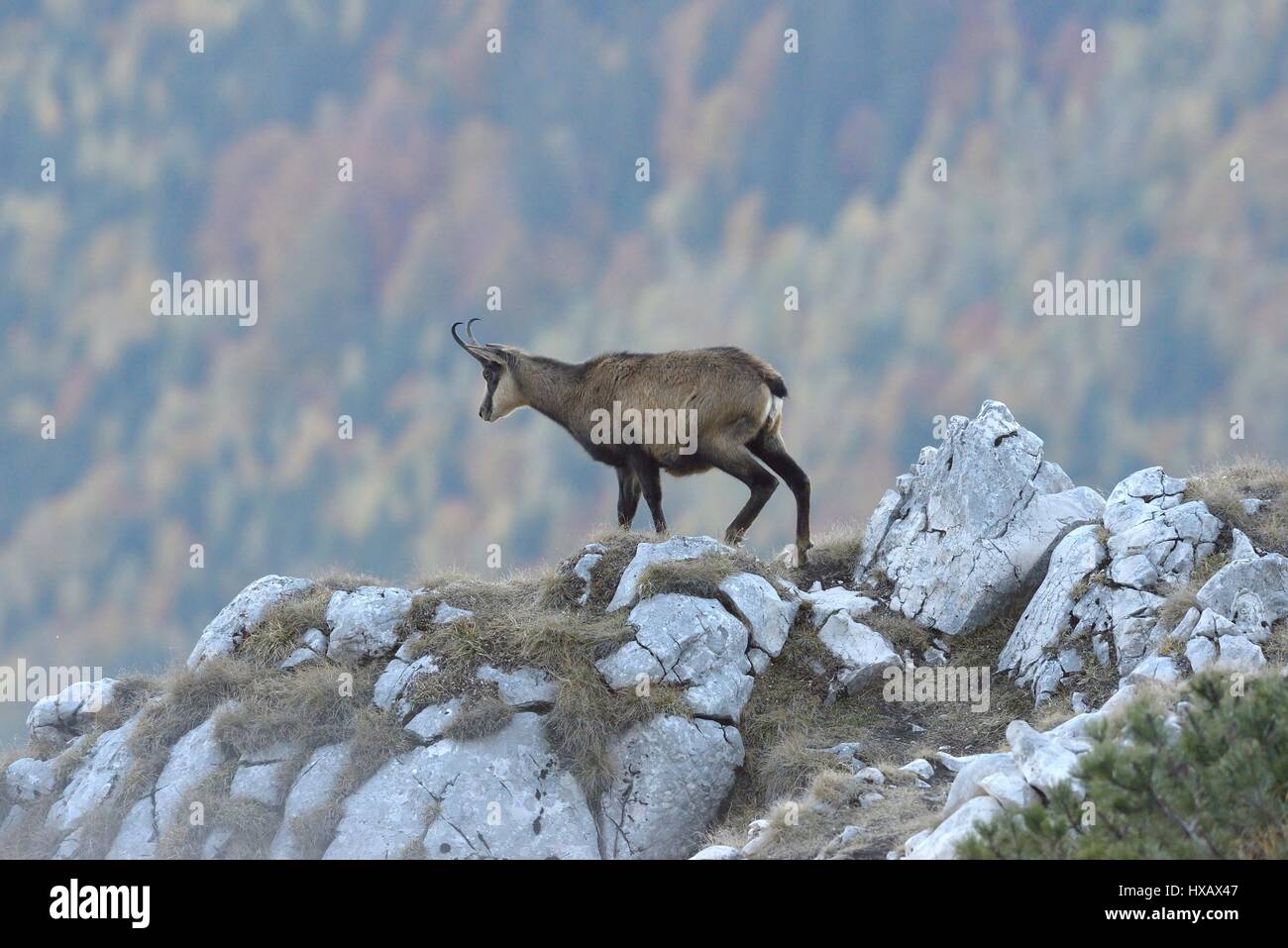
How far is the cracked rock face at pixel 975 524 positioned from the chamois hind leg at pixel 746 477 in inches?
63.7

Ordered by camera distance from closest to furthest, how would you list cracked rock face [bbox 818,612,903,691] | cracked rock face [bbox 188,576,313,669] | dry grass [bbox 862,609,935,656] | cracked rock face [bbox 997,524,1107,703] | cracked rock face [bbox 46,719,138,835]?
1. cracked rock face [bbox 997,524,1107,703]
2. cracked rock face [bbox 818,612,903,691]
3. cracked rock face [bbox 46,719,138,835]
4. dry grass [bbox 862,609,935,656]
5. cracked rock face [bbox 188,576,313,669]

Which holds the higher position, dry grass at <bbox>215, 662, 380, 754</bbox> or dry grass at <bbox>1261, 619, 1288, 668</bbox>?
dry grass at <bbox>1261, 619, 1288, 668</bbox>

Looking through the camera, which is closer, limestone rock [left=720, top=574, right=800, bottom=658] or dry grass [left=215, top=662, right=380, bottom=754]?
dry grass [left=215, top=662, right=380, bottom=754]

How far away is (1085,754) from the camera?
729cm

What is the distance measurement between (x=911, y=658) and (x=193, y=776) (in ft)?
24.5

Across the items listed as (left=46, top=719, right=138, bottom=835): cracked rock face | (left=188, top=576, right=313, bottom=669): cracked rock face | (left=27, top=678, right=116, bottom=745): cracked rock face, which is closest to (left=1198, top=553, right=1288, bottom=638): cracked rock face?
(left=188, top=576, right=313, bottom=669): cracked rock face

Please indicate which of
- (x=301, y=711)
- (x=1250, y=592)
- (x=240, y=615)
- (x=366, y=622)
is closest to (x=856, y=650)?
(x=1250, y=592)

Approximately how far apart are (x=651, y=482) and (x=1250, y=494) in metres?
6.58

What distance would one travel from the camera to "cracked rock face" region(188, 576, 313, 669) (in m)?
14.7

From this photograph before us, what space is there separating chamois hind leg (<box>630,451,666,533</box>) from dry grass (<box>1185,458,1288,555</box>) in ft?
18.8

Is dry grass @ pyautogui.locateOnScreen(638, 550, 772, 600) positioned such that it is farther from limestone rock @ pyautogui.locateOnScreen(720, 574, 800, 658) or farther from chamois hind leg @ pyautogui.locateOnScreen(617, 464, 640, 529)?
chamois hind leg @ pyautogui.locateOnScreen(617, 464, 640, 529)

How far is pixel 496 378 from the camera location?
661 inches
